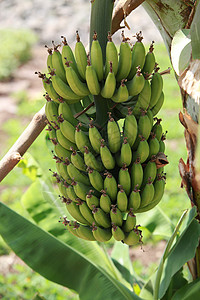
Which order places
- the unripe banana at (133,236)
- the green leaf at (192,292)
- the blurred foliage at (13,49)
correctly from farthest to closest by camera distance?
the blurred foliage at (13,49)
the green leaf at (192,292)
the unripe banana at (133,236)

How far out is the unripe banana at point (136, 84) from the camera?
881mm

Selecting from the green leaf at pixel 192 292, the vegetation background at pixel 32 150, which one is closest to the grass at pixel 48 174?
the vegetation background at pixel 32 150

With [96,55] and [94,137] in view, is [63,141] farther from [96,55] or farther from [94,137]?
[96,55]

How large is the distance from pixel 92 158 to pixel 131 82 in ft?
0.61

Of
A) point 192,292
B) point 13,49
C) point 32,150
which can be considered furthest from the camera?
point 13,49

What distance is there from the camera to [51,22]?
778 cm

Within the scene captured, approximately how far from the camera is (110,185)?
925 mm

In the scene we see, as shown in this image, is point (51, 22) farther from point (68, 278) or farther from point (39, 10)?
point (68, 278)

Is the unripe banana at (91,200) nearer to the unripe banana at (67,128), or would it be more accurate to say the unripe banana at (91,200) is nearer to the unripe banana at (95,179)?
the unripe banana at (95,179)

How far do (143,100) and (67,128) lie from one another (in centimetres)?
18

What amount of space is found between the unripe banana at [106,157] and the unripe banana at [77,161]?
0.05 m

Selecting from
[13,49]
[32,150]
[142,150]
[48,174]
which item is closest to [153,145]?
[142,150]

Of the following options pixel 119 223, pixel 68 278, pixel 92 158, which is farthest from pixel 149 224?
pixel 92 158

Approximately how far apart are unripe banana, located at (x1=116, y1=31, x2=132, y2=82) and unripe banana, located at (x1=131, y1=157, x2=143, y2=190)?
19 cm
